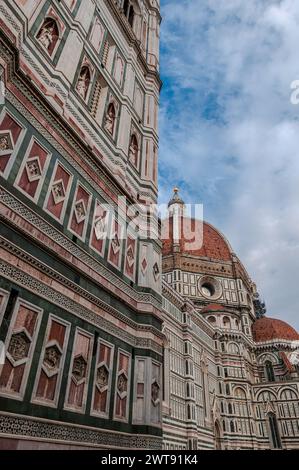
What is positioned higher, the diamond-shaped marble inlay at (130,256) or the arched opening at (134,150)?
the arched opening at (134,150)

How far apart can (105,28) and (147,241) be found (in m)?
6.39

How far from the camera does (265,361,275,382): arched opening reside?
131 ft

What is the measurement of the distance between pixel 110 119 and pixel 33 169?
4.11m

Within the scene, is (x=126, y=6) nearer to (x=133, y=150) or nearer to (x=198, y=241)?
(x=133, y=150)

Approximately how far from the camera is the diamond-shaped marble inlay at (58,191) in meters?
6.14

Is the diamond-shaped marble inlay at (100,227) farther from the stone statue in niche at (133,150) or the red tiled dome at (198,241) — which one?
the red tiled dome at (198,241)

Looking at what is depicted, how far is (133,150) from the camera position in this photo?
1014 cm

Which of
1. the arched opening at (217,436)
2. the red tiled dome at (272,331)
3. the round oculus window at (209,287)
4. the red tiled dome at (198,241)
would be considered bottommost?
the arched opening at (217,436)

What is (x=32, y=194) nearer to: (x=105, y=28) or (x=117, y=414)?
(x=117, y=414)

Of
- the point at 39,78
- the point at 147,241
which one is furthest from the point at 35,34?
the point at 147,241

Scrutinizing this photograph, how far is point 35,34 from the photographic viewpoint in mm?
7055

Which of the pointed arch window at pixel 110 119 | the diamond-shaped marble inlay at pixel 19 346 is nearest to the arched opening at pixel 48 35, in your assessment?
the pointed arch window at pixel 110 119

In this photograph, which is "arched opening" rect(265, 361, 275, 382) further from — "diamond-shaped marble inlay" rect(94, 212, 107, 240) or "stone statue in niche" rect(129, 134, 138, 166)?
"diamond-shaped marble inlay" rect(94, 212, 107, 240)

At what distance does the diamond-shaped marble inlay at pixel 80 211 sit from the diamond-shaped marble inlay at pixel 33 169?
104cm
